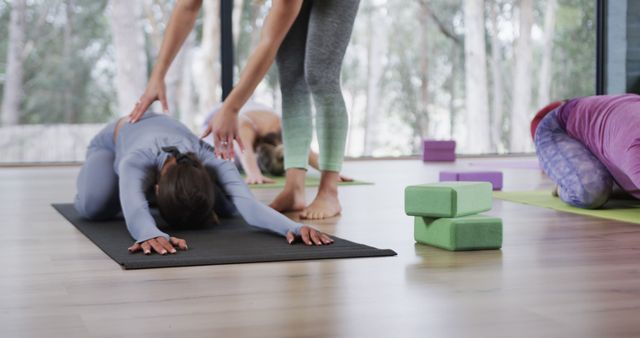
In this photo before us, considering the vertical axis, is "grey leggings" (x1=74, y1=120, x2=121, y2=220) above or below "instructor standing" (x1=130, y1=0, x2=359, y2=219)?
below

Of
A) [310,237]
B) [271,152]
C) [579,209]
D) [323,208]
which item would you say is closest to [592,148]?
[579,209]

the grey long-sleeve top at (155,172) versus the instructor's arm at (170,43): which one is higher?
the instructor's arm at (170,43)

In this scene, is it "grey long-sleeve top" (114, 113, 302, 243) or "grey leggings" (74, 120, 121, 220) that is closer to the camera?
"grey long-sleeve top" (114, 113, 302, 243)

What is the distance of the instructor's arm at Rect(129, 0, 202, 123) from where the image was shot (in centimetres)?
284

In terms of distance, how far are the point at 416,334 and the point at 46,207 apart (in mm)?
2522

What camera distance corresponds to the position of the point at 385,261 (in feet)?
6.85

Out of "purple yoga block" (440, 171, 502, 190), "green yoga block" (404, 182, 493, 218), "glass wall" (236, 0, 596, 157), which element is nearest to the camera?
"green yoga block" (404, 182, 493, 218)

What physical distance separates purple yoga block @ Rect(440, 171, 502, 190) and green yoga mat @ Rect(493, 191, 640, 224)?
12 centimetres

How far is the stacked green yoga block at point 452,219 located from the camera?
2.23 meters

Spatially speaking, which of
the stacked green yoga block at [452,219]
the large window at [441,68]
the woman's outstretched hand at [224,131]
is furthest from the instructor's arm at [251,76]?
the large window at [441,68]

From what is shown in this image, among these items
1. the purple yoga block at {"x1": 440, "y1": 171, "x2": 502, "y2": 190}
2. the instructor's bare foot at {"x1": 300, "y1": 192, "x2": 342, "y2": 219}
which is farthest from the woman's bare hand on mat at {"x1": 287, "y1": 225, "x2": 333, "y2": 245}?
A: the purple yoga block at {"x1": 440, "y1": 171, "x2": 502, "y2": 190}

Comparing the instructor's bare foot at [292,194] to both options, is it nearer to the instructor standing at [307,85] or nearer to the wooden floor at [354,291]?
the instructor standing at [307,85]

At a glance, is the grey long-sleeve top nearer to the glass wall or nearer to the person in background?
the person in background

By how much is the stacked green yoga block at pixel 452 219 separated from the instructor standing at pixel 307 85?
0.71 m
